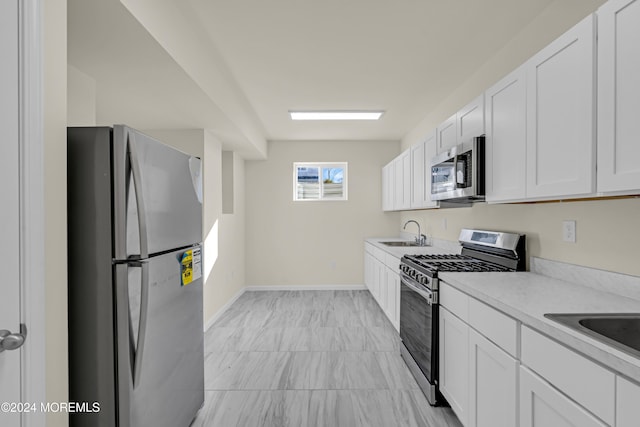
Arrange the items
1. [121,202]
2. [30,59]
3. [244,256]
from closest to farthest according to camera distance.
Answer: [30,59] → [121,202] → [244,256]

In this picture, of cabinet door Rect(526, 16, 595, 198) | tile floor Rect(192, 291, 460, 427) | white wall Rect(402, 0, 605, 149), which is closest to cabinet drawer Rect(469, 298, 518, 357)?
cabinet door Rect(526, 16, 595, 198)

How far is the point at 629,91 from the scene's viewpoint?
3.92 feet

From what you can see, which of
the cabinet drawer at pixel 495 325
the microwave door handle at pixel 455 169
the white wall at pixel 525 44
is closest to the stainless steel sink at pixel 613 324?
the cabinet drawer at pixel 495 325

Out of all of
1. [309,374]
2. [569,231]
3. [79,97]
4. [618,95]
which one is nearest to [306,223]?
[309,374]

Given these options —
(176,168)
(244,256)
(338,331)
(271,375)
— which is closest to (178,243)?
(176,168)

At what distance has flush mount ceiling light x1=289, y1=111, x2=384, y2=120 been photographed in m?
4.32

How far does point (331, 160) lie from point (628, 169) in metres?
4.93

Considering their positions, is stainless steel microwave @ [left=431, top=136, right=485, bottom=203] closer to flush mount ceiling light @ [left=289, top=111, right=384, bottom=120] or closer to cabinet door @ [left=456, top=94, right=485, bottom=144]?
cabinet door @ [left=456, top=94, right=485, bottom=144]

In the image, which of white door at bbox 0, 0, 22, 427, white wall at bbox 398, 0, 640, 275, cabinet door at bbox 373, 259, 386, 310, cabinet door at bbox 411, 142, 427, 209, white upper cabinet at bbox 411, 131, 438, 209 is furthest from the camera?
cabinet door at bbox 373, 259, 386, 310

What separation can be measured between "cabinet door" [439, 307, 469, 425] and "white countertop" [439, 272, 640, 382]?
0.83 ft

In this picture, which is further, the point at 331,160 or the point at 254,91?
the point at 331,160

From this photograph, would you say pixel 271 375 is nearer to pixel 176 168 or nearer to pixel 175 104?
pixel 176 168

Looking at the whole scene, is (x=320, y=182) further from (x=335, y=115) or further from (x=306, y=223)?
(x=335, y=115)

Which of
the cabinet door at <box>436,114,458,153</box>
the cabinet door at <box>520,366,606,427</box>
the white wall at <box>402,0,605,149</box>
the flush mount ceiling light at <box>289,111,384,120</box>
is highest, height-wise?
the flush mount ceiling light at <box>289,111,384,120</box>
